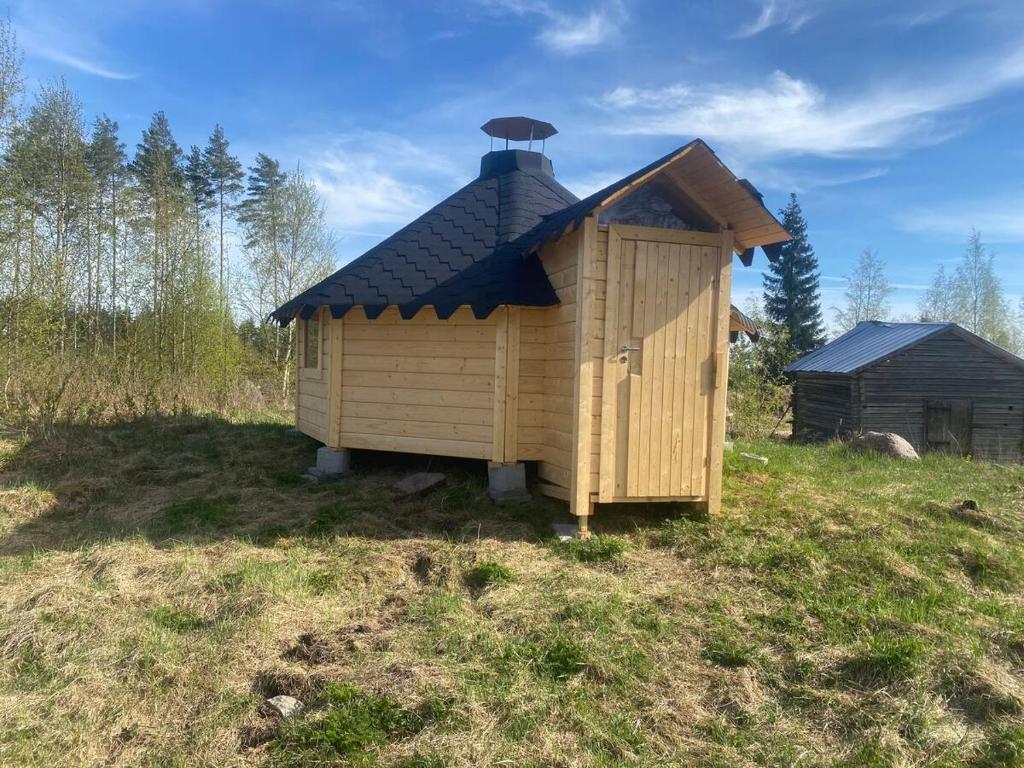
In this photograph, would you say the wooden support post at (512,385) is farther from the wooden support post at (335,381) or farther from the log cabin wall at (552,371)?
the wooden support post at (335,381)

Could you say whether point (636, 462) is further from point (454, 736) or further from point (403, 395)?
point (454, 736)

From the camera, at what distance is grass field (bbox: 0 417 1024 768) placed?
118 inches

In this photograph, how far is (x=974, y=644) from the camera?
12.3 ft

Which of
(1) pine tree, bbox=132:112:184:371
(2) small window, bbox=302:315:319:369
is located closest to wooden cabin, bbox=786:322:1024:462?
(2) small window, bbox=302:315:319:369

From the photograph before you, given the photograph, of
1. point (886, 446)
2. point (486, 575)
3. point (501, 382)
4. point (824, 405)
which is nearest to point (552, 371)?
point (501, 382)

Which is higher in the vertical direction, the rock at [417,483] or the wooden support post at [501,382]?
the wooden support post at [501,382]

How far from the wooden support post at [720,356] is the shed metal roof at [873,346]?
13.8 m

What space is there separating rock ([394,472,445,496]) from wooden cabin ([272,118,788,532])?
1.13 feet

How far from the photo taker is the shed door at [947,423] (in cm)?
1789

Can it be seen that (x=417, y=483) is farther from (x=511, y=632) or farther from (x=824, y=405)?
(x=824, y=405)

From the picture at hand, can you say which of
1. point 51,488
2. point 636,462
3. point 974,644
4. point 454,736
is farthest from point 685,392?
point 51,488

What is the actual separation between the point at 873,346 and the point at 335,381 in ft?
57.3

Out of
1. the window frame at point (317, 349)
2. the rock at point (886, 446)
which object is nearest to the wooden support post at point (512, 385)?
the window frame at point (317, 349)

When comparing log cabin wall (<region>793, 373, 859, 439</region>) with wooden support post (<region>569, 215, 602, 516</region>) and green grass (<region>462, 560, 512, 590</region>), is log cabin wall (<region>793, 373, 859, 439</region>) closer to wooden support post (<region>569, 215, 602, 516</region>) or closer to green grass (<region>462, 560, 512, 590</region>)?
wooden support post (<region>569, 215, 602, 516</region>)
